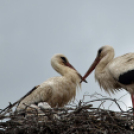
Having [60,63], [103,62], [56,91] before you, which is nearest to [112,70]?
[103,62]

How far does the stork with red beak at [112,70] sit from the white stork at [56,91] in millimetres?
314

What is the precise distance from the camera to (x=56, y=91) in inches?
284

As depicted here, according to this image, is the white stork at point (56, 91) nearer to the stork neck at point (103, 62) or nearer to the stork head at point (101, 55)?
the stork head at point (101, 55)

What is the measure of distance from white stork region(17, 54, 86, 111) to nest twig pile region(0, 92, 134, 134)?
4.18 feet

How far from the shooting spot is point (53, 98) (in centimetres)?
721

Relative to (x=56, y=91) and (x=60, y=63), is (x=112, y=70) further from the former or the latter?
(x=60, y=63)

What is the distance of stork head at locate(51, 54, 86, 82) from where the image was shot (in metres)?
7.89

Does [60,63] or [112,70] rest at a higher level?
[60,63]

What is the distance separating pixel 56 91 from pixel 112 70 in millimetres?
1006

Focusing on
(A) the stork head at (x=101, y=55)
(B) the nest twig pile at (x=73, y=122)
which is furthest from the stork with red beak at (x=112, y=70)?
(B) the nest twig pile at (x=73, y=122)

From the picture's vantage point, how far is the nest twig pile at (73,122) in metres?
5.63

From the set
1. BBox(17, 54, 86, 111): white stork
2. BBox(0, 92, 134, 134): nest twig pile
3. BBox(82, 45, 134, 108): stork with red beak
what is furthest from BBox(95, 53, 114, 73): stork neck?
BBox(0, 92, 134, 134): nest twig pile

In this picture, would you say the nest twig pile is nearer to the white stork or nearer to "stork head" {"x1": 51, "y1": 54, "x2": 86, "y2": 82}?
the white stork

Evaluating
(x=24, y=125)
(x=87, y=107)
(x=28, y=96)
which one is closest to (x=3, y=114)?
(x=24, y=125)
